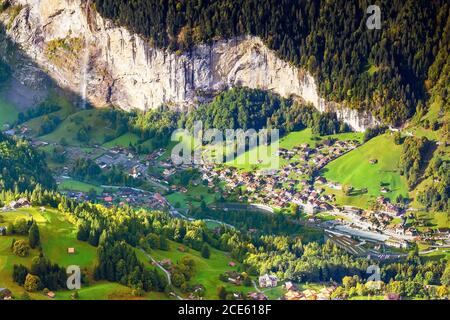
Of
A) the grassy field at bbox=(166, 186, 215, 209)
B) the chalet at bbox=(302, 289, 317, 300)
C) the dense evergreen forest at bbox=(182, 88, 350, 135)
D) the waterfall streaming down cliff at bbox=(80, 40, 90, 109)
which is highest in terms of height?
the waterfall streaming down cliff at bbox=(80, 40, 90, 109)

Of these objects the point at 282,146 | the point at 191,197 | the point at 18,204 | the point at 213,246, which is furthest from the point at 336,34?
the point at 18,204

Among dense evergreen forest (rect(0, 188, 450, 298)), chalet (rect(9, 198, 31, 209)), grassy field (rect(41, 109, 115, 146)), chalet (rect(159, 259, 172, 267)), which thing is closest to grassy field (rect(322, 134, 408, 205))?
dense evergreen forest (rect(0, 188, 450, 298))

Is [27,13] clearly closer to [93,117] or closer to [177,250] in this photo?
[93,117]

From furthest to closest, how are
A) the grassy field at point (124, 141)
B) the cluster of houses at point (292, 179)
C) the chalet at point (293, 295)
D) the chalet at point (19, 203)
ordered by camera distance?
1. the grassy field at point (124, 141)
2. the cluster of houses at point (292, 179)
3. the chalet at point (19, 203)
4. the chalet at point (293, 295)

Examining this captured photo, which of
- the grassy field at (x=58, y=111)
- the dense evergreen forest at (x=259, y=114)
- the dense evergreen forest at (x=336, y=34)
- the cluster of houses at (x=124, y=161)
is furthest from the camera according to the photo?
the grassy field at (x=58, y=111)

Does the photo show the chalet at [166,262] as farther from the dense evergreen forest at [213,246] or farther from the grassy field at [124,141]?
the grassy field at [124,141]

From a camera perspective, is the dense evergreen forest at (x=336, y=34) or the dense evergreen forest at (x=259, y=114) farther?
the dense evergreen forest at (x=259, y=114)

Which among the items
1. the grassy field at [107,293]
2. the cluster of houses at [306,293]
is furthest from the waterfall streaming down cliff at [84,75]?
the grassy field at [107,293]

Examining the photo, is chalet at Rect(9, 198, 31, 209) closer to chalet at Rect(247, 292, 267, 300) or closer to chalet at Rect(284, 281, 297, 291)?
chalet at Rect(247, 292, 267, 300)

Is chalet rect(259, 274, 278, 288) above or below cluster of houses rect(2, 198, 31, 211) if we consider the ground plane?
below
